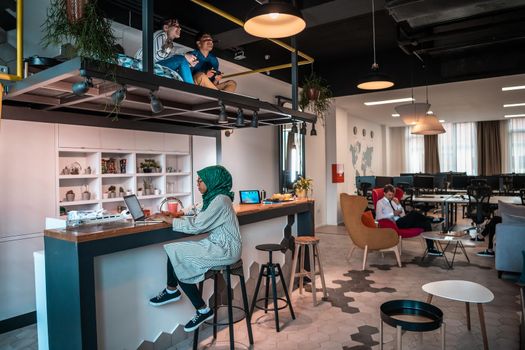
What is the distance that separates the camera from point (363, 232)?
5.61 m

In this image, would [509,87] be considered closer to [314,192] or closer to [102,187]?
[314,192]

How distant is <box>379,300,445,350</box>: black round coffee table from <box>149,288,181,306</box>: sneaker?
1.61m

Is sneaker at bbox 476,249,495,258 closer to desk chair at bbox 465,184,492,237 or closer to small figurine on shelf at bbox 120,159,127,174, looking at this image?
desk chair at bbox 465,184,492,237

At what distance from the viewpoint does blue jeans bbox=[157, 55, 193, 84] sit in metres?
3.18

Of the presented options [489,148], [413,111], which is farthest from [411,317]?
[489,148]

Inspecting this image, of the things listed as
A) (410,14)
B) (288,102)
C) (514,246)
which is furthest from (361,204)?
(288,102)

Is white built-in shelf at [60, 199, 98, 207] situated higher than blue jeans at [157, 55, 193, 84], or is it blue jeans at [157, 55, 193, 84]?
blue jeans at [157, 55, 193, 84]

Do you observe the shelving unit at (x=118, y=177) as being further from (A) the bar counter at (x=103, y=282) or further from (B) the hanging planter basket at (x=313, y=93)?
(B) the hanging planter basket at (x=313, y=93)

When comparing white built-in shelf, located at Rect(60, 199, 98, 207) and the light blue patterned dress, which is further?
white built-in shelf, located at Rect(60, 199, 98, 207)

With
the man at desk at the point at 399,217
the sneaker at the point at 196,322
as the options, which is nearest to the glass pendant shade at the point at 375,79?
the man at desk at the point at 399,217

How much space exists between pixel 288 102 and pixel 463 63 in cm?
337

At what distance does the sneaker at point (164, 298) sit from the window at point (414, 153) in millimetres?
14001

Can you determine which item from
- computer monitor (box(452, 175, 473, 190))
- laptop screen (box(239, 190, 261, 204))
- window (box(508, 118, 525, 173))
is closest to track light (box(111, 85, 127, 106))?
laptop screen (box(239, 190, 261, 204))

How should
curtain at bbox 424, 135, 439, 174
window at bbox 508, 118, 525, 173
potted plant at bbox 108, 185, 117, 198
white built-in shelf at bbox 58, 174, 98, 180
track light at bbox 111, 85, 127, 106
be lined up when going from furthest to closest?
1. curtain at bbox 424, 135, 439, 174
2. window at bbox 508, 118, 525, 173
3. potted plant at bbox 108, 185, 117, 198
4. white built-in shelf at bbox 58, 174, 98, 180
5. track light at bbox 111, 85, 127, 106
